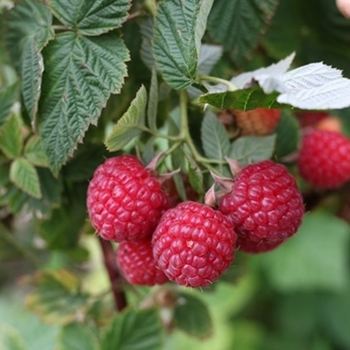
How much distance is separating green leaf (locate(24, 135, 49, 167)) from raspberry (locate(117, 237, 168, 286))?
0.14m

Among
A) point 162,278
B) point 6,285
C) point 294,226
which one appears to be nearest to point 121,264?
point 162,278

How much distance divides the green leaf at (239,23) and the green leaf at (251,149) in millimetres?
94

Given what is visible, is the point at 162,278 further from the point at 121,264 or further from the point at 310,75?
A: the point at 310,75

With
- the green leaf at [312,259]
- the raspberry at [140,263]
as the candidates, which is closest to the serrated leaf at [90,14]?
the raspberry at [140,263]

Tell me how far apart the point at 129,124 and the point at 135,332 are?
361 mm

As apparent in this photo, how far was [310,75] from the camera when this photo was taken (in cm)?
54

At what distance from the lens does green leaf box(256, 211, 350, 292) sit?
173cm

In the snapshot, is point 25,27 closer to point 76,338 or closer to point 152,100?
point 152,100

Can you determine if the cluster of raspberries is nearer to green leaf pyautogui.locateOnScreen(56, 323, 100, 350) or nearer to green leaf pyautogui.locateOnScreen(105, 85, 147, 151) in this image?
green leaf pyautogui.locateOnScreen(105, 85, 147, 151)

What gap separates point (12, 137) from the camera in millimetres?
729

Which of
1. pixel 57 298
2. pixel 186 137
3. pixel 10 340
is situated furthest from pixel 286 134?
pixel 10 340

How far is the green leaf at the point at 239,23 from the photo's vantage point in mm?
682

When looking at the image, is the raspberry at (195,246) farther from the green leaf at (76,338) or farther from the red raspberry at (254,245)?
the green leaf at (76,338)

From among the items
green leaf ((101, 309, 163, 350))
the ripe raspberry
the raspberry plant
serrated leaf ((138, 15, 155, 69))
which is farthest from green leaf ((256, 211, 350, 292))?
serrated leaf ((138, 15, 155, 69))
